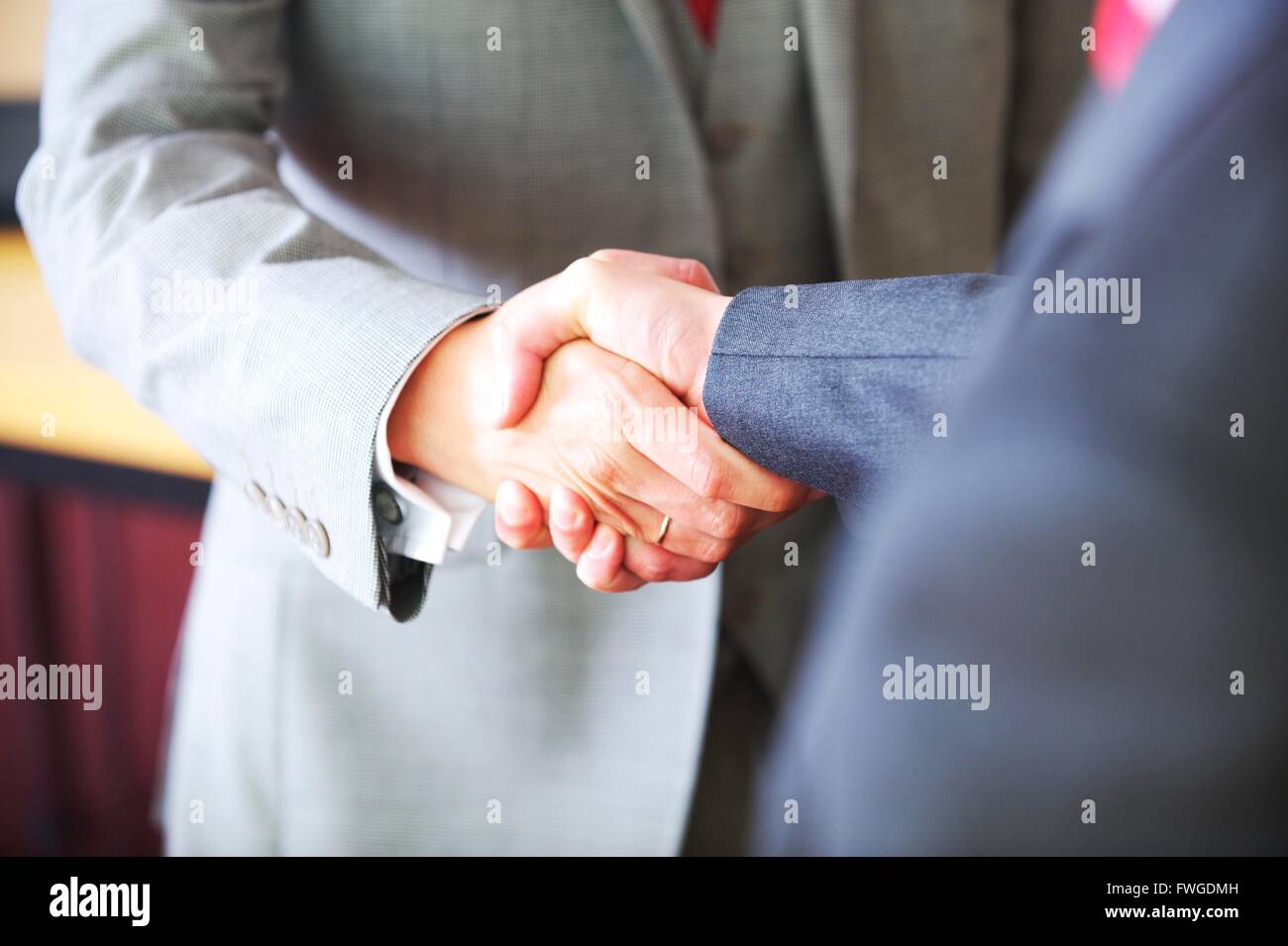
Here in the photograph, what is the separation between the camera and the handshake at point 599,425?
469mm

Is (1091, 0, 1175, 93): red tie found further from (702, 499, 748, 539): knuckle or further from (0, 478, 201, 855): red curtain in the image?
(0, 478, 201, 855): red curtain

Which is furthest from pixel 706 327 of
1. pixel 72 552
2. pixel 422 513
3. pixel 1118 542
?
pixel 72 552

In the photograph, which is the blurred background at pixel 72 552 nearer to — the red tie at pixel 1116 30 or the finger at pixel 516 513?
the finger at pixel 516 513

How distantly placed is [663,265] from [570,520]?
14cm

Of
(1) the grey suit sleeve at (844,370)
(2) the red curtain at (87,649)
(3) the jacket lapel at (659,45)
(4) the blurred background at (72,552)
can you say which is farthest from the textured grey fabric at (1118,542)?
(2) the red curtain at (87,649)

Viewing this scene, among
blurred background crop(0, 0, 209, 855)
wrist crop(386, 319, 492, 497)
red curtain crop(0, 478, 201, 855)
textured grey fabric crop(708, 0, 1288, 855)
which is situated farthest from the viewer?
red curtain crop(0, 478, 201, 855)

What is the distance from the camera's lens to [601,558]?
51cm

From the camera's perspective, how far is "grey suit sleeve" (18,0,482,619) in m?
0.46

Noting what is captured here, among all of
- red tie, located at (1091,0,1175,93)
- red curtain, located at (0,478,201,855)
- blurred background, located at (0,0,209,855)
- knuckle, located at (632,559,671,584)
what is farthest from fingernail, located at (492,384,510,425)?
red curtain, located at (0,478,201,855)

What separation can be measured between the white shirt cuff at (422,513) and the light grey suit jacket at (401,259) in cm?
2

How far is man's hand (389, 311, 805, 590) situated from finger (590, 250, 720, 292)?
1.2 inches

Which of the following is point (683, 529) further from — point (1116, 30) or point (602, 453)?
point (1116, 30)

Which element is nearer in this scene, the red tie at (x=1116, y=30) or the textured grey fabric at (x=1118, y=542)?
the textured grey fabric at (x=1118, y=542)
